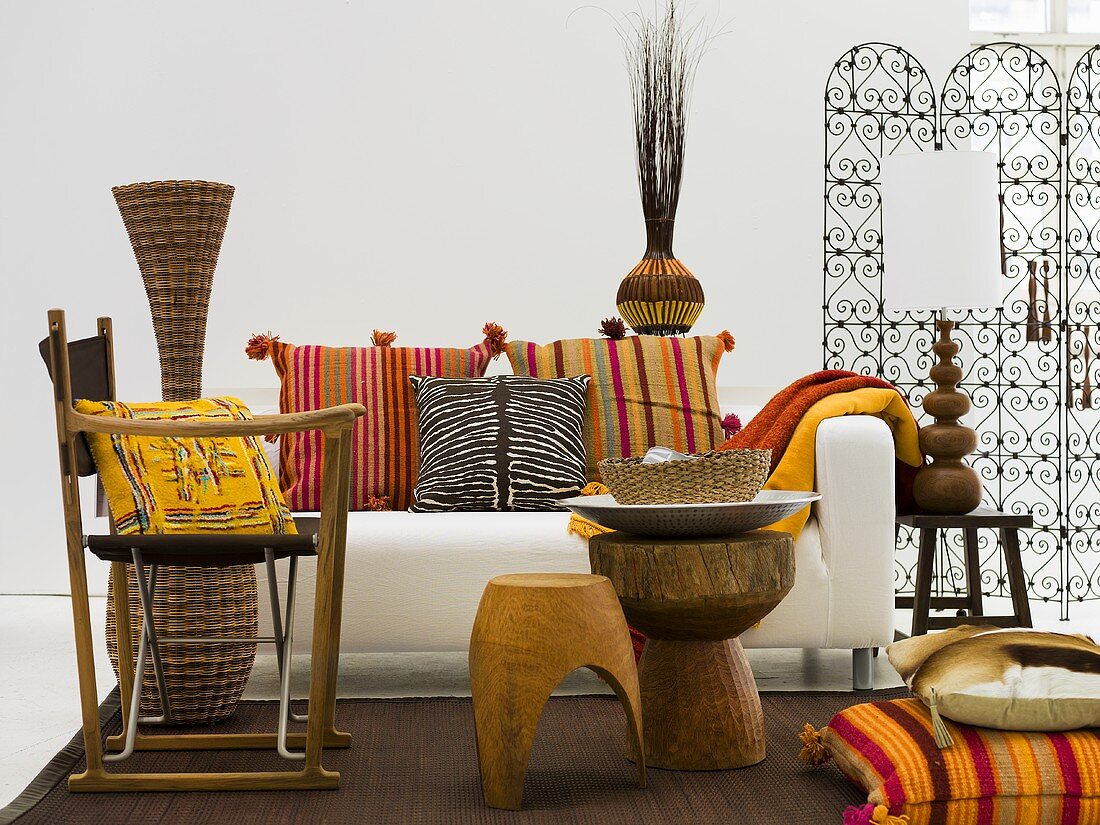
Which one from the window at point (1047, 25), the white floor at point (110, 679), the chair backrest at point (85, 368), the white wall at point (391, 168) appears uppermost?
the window at point (1047, 25)

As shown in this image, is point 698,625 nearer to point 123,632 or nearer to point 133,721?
point 133,721

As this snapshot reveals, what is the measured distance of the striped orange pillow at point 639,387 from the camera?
3.31m

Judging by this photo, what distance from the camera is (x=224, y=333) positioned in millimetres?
4688

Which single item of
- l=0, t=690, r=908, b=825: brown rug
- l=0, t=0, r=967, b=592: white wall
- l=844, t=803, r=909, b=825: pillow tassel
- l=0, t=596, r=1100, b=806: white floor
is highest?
l=0, t=0, r=967, b=592: white wall

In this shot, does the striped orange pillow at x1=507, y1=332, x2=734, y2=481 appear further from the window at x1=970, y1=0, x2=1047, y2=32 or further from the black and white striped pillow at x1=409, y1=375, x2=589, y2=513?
the window at x1=970, y1=0, x2=1047, y2=32

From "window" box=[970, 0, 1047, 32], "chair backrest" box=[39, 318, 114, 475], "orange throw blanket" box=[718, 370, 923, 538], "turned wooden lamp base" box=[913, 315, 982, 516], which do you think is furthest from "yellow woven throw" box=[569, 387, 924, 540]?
"window" box=[970, 0, 1047, 32]

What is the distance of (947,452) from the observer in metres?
3.06

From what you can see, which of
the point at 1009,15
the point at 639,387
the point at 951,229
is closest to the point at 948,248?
the point at 951,229

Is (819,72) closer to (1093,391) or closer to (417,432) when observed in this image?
(1093,391)

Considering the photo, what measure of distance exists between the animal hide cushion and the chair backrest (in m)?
1.68

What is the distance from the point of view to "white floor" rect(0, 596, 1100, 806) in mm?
2600

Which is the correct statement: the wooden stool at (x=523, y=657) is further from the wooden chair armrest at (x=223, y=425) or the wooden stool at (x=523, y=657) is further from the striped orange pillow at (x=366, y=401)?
the striped orange pillow at (x=366, y=401)

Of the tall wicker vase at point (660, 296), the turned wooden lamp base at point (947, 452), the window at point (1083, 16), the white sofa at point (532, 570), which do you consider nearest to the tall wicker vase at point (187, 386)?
the white sofa at point (532, 570)

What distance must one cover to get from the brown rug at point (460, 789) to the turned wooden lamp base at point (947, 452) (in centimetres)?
79
